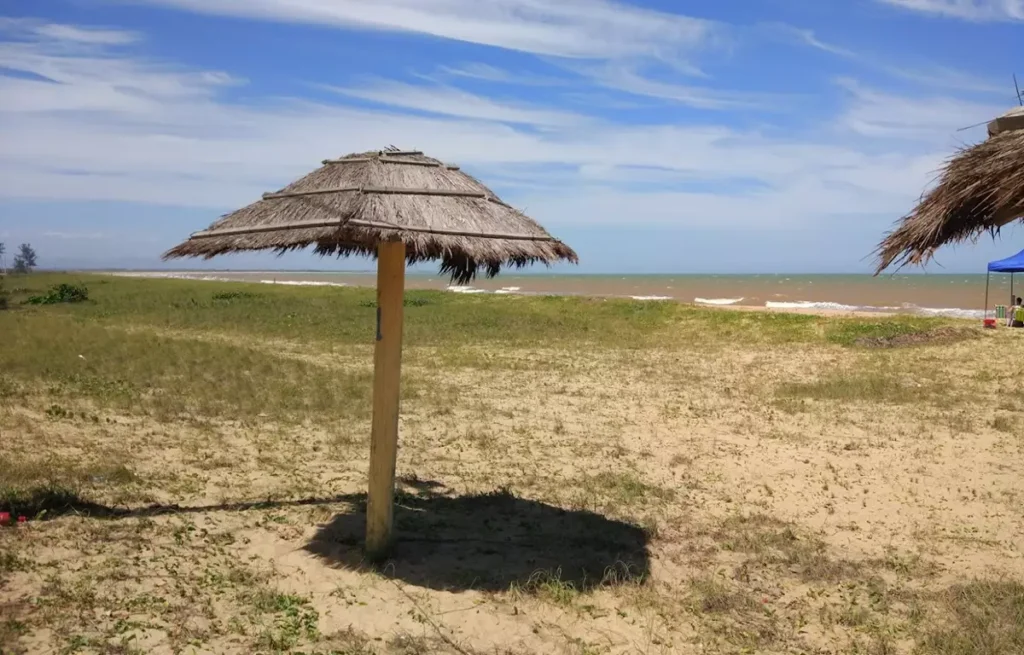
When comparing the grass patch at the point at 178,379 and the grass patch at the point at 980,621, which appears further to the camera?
the grass patch at the point at 178,379

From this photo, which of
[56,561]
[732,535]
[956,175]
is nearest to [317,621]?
[56,561]

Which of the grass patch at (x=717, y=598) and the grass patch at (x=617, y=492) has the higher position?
the grass patch at (x=617, y=492)

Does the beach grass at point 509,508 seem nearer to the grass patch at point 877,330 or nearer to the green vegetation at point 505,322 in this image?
the grass patch at point 877,330

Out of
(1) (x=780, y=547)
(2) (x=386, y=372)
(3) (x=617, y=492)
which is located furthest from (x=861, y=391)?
(2) (x=386, y=372)

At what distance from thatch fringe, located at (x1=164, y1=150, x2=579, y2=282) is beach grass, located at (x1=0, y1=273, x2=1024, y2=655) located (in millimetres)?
1716

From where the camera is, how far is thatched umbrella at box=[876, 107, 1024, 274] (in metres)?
3.31

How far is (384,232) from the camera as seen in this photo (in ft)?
13.8

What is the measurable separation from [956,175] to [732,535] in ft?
9.04

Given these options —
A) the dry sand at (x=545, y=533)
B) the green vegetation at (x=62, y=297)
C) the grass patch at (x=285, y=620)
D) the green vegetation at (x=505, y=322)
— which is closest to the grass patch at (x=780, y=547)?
the dry sand at (x=545, y=533)

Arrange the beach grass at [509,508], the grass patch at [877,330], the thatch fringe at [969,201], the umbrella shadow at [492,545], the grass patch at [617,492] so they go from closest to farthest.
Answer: the thatch fringe at [969,201] → the beach grass at [509,508] → the umbrella shadow at [492,545] → the grass patch at [617,492] → the grass patch at [877,330]

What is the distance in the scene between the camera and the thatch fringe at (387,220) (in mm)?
4312

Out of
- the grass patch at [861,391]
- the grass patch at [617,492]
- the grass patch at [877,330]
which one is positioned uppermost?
the grass patch at [877,330]

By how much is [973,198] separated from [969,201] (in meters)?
0.02

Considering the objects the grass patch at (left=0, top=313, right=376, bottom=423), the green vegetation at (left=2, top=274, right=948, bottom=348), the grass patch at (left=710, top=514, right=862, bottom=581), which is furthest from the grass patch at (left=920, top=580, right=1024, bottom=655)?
the green vegetation at (left=2, top=274, right=948, bottom=348)
